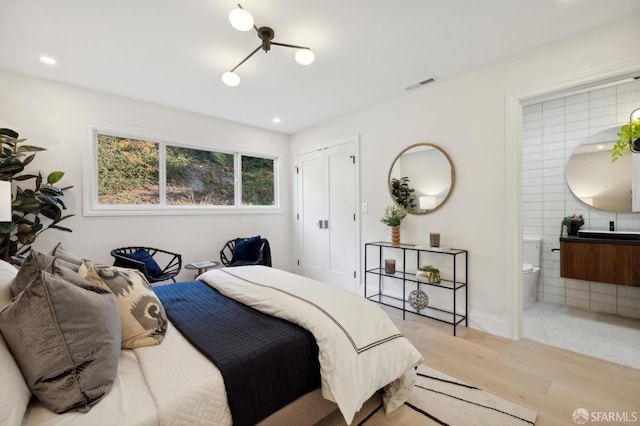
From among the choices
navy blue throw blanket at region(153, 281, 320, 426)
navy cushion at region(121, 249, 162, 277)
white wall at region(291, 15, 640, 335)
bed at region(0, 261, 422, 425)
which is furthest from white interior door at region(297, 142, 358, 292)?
navy blue throw blanket at region(153, 281, 320, 426)

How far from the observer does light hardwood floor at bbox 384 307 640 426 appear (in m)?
1.70

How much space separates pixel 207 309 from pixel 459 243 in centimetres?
245

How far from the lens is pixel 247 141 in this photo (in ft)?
14.6

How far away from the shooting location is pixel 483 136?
8.91 ft

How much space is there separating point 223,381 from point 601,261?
12.6 feet

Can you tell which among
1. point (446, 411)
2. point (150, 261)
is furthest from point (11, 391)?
point (150, 261)

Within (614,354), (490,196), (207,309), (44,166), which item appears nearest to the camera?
(207,309)

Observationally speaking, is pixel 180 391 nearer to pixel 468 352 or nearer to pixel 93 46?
pixel 468 352

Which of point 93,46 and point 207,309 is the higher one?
point 93,46

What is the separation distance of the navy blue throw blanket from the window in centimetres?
243

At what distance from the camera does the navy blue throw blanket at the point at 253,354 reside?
113 cm

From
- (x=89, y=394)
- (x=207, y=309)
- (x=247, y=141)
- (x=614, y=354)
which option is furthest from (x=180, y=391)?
(x=247, y=141)

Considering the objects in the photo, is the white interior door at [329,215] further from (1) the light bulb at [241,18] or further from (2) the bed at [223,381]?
(1) the light bulb at [241,18]

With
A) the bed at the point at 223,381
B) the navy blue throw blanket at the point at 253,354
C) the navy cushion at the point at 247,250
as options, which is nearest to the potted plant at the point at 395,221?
the bed at the point at 223,381
